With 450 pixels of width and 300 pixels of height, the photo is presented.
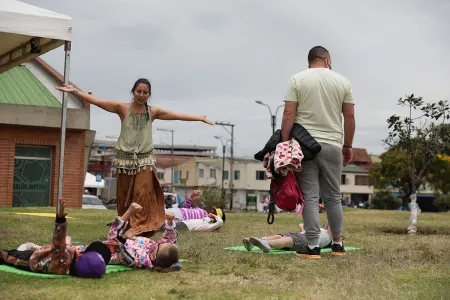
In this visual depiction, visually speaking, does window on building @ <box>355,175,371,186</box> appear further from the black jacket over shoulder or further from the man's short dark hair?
the black jacket over shoulder

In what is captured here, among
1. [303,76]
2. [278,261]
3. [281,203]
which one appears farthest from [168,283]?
[303,76]

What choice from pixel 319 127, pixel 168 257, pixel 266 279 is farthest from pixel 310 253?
pixel 168 257

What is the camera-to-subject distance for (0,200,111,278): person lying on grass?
17.9ft

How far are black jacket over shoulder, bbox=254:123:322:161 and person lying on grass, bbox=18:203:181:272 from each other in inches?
70.8

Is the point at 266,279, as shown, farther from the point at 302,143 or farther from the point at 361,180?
the point at 361,180

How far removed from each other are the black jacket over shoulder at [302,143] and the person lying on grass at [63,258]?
2.50 meters

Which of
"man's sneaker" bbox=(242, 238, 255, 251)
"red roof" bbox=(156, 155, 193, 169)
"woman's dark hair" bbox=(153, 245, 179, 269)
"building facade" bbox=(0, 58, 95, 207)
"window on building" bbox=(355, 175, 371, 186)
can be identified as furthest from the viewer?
"red roof" bbox=(156, 155, 193, 169)

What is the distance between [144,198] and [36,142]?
17.7 meters

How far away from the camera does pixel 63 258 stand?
5570 mm

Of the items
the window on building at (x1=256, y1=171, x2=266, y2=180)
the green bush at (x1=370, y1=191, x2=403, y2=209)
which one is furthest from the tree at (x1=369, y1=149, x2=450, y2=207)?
the window on building at (x1=256, y1=171, x2=266, y2=180)

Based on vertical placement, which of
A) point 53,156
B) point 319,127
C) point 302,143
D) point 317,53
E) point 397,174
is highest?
point 397,174

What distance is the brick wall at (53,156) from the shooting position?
2412 cm

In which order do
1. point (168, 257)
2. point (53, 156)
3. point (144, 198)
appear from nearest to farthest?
point (168, 257)
point (144, 198)
point (53, 156)

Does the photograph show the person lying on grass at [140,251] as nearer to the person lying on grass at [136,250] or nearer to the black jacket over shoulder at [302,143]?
the person lying on grass at [136,250]
